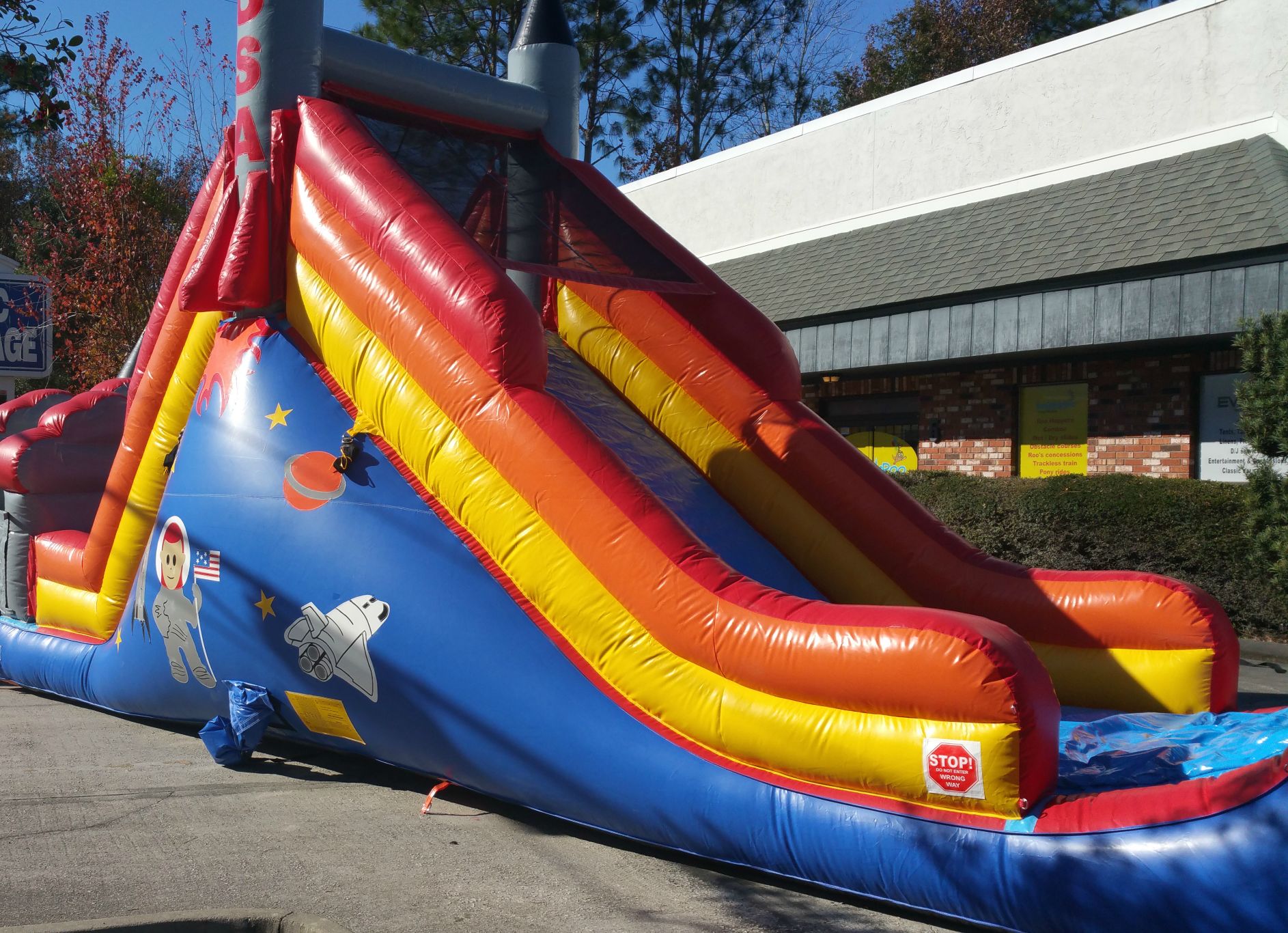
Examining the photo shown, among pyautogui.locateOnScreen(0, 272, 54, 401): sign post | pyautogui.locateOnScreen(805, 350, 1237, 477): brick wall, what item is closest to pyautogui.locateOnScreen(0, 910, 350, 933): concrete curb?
pyautogui.locateOnScreen(805, 350, 1237, 477): brick wall

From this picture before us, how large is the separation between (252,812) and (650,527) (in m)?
2.13

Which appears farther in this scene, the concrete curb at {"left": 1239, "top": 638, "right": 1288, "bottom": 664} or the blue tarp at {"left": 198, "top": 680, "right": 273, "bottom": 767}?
the concrete curb at {"left": 1239, "top": 638, "right": 1288, "bottom": 664}

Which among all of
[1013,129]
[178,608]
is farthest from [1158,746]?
[1013,129]

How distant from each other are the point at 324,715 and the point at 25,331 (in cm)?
989

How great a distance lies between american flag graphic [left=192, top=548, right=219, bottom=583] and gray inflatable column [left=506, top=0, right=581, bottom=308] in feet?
8.03

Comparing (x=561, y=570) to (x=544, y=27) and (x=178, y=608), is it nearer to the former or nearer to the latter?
(x=178, y=608)

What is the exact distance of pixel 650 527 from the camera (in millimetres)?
4566

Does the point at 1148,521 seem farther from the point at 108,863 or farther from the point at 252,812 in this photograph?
the point at 108,863

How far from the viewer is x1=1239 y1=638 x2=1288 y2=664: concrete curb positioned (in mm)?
9070

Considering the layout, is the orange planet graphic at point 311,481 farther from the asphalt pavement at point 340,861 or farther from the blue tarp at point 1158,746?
the blue tarp at point 1158,746

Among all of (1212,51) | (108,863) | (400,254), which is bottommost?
(108,863)

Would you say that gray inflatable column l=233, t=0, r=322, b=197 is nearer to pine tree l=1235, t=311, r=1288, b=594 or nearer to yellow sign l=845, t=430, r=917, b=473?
pine tree l=1235, t=311, r=1288, b=594

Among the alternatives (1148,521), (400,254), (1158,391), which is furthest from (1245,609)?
(400,254)

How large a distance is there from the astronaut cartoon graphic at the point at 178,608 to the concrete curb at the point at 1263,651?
7.44 m
